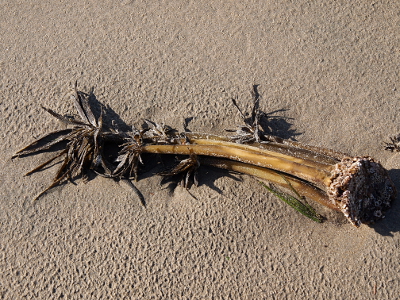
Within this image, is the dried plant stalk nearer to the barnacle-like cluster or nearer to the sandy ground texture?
the barnacle-like cluster

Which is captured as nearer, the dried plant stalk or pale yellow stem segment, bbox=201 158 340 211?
the dried plant stalk

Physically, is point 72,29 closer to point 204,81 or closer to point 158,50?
point 158,50

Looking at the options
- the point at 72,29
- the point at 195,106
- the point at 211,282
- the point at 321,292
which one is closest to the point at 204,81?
the point at 195,106

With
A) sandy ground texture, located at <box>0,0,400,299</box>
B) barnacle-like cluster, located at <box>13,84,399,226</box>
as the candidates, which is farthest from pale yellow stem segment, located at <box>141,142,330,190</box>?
sandy ground texture, located at <box>0,0,400,299</box>

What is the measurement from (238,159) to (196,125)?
321mm

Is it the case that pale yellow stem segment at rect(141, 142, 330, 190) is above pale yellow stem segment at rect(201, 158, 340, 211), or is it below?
above

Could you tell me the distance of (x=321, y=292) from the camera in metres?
1.37

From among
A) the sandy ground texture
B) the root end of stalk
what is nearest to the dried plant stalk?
the root end of stalk

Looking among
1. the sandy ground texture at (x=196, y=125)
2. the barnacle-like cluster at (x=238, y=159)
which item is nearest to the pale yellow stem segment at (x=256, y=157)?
the barnacle-like cluster at (x=238, y=159)

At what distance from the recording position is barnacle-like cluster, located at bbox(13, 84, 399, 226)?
1.33 metres

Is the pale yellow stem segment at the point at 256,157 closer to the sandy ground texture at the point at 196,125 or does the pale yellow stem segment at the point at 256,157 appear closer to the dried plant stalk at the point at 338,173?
the dried plant stalk at the point at 338,173

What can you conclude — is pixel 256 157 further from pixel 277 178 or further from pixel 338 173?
pixel 338 173

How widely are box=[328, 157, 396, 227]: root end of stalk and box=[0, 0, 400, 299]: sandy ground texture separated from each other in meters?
0.07

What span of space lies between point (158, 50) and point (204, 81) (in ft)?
0.98
